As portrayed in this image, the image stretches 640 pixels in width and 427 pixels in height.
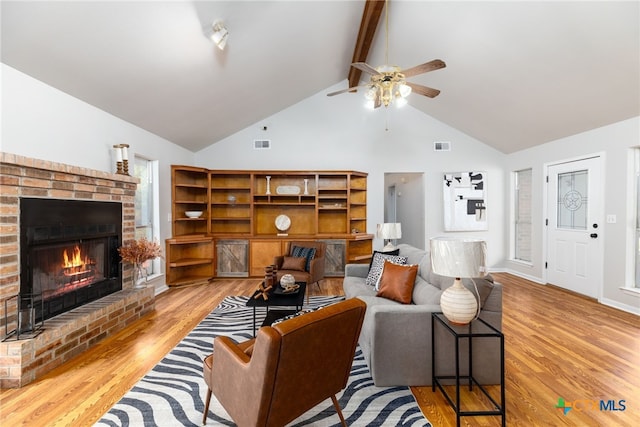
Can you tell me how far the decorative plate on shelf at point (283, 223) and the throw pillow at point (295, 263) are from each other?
1.41 meters

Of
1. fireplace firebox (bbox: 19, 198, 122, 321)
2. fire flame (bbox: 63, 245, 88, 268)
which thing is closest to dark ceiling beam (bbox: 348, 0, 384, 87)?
fireplace firebox (bbox: 19, 198, 122, 321)

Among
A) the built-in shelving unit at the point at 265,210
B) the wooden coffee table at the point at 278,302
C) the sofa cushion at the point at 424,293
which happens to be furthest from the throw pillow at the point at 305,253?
the sofa cushion at the point at 424,293

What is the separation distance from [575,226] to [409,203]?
3.32 metres

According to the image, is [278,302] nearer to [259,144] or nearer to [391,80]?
[391,80]

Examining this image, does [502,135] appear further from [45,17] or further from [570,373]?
[45,17]

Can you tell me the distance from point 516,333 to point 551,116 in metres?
3.33

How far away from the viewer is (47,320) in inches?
103

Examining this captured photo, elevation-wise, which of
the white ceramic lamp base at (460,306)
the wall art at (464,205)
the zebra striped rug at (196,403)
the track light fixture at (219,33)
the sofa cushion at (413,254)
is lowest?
the zebra striped rug at (196,403)

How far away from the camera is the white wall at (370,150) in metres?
6.19

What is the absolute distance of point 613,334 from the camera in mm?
3166

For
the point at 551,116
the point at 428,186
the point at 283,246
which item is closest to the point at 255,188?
the point at 283,246

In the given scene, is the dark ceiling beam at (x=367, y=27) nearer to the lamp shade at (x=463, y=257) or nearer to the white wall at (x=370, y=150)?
the white wall at (x=370, y=150)

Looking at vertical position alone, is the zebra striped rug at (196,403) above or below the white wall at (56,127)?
below

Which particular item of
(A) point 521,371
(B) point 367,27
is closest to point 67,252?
(A) point 521,371
